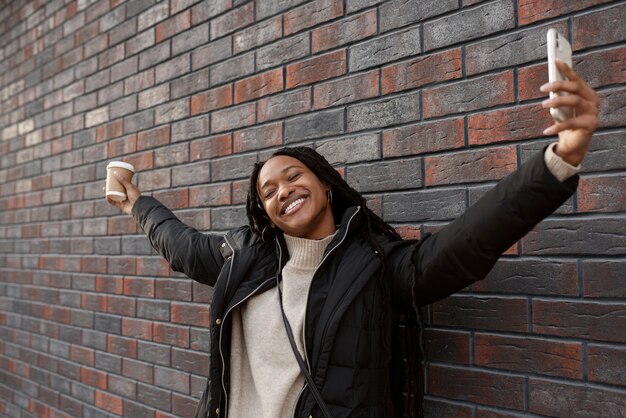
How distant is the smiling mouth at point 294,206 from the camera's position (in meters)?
1.72

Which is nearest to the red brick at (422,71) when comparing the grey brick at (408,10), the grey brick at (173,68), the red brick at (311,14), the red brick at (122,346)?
the grey brick at (408,10)

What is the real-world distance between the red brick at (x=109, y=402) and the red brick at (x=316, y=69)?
1.99m

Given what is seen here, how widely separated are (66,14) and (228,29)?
171cm

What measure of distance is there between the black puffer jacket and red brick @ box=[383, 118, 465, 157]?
0.36 meters

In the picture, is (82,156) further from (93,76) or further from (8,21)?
(8,21)

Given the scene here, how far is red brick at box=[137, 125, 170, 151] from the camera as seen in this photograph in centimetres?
289

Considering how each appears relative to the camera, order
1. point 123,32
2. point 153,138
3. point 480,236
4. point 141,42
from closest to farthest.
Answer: point 480,236, point 153,138, point 141,42, point 123,32

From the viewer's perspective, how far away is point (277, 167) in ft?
5.85

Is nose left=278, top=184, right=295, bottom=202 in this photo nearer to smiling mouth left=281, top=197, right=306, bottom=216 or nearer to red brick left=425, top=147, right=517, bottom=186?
smiling mouth left=281, top=197, right=306, bottom=216

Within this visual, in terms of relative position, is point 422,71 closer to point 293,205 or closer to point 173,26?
point 293,205

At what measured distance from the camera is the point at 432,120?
1853 millimetres

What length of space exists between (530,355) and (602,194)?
1.63 feet

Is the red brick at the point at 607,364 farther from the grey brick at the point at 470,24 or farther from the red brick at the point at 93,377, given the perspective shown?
the red brick at the point at 93,377

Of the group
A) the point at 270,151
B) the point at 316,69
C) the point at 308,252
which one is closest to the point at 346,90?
the point at 316,69
